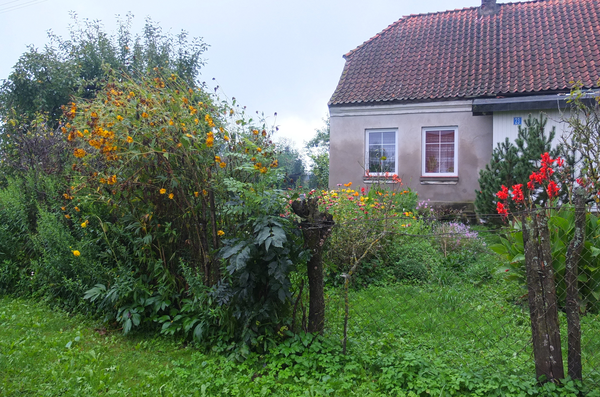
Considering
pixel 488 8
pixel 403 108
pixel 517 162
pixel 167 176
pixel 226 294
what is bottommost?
pixel 226 294

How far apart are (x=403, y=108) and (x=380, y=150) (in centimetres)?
138

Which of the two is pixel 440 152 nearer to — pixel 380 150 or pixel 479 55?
pixel 380 150

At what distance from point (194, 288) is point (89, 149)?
2.14 m

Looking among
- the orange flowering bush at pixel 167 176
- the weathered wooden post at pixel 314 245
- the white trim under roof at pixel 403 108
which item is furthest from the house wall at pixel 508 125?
the weathered wooden post at pixel 314 245

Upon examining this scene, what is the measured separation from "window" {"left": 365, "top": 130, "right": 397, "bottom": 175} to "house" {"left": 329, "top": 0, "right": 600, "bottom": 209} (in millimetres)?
30

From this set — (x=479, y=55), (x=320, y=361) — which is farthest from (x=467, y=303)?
(x=479, y=55)

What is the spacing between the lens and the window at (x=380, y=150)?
11.7m

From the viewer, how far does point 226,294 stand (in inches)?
125

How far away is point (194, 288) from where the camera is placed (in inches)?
138

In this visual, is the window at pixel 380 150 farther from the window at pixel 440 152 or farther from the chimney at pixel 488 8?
the chimney at pixel 488 8

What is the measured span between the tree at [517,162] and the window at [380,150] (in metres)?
3.07

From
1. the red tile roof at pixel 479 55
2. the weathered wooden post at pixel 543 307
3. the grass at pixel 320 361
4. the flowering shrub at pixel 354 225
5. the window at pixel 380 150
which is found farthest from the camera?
the window at pixel 380 150

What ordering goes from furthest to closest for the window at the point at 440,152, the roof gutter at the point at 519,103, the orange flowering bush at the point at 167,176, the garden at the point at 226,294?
the window at the point at 440,152 < the roof gutter at the point at 519,103 < the orange flowering bush at the point at 167,176 < the garden at the point at 226,294

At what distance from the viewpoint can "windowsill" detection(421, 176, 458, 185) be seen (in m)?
11.1
